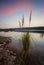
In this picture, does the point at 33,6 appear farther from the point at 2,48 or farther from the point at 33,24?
the point at 2,48

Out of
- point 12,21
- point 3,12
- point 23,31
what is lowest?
point 23,31

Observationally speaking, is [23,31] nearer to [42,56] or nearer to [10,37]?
[10,37]

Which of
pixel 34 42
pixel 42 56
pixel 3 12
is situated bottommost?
pixel 42 56

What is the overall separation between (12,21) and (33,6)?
11.9 inches

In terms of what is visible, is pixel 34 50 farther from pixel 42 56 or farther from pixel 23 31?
pixel 23 31

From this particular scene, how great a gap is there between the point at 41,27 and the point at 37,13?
17cm

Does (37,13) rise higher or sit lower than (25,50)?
higher

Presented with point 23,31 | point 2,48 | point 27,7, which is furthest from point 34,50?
point 27,7

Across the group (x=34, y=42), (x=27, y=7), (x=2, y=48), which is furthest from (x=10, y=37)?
(x=27, y=7)

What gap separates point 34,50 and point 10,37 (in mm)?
323

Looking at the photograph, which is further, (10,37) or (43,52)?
(10,37)

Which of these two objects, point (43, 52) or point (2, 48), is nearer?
point (43, 52)

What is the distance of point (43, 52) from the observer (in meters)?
1.24

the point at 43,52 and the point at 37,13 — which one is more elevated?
the point at 37,13
